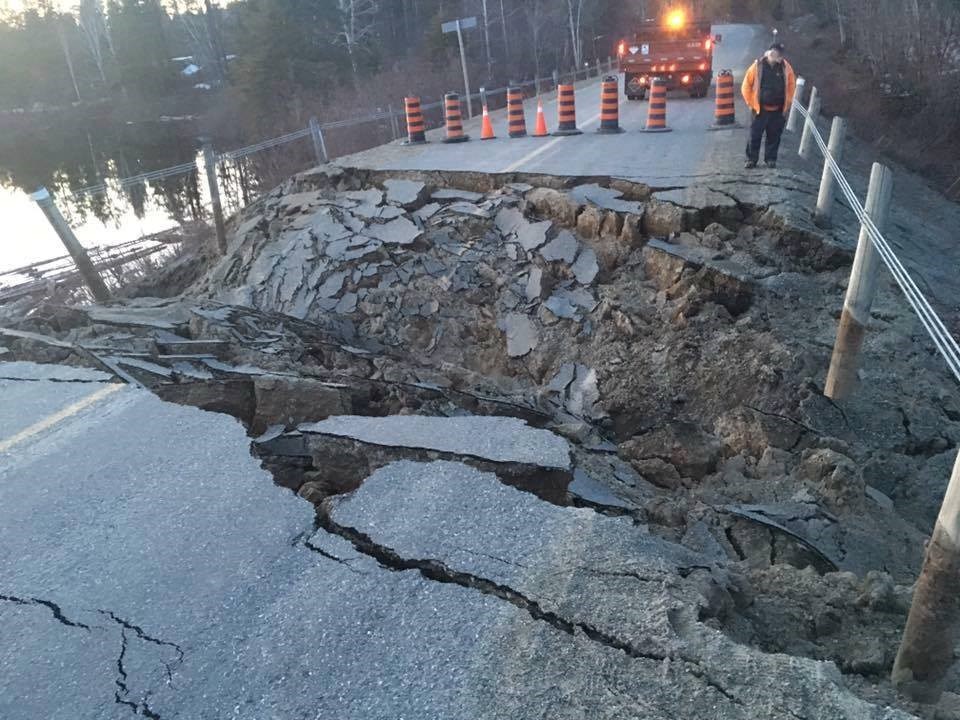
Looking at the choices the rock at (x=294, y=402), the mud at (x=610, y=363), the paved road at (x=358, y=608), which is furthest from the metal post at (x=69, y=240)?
the paved road at (x=358, y=608)

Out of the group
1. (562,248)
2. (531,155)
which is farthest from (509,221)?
Answer: (531,155)

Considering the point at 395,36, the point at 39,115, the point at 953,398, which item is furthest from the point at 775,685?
the point at 39,115

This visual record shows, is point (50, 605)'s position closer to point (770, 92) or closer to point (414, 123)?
point (770, 92)

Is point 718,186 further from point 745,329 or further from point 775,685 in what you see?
point 775,685

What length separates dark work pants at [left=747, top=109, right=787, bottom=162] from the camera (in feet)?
26.3

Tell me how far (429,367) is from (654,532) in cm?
355

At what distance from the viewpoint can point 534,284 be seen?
7.26 meters

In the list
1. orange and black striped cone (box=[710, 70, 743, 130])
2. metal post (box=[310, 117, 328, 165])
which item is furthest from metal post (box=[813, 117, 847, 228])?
metal post (box=[310, 117, 328, 165])

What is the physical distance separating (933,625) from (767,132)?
7325 millimetres

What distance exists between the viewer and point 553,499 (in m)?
3.27

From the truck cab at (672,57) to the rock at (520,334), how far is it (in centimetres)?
1144

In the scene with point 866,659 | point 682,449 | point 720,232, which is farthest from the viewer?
point 720,232

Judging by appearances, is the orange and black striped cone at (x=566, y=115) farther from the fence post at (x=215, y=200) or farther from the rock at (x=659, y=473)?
the rock at (x=659, y=473)

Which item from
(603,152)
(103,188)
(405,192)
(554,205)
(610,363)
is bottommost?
(610,363)
